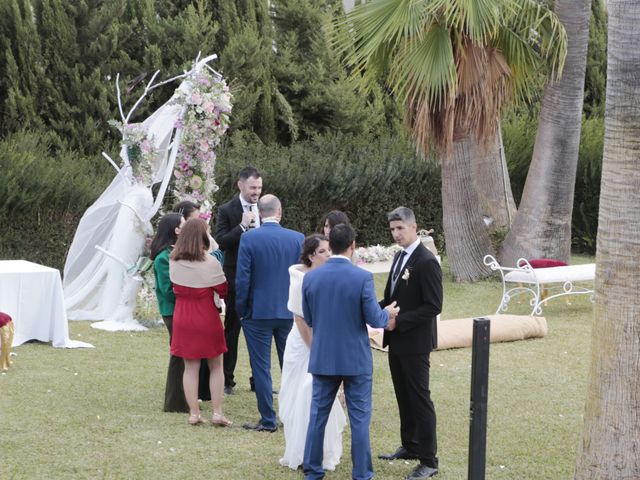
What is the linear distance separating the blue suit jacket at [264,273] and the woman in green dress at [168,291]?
72 cm

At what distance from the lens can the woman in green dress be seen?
8.19 m

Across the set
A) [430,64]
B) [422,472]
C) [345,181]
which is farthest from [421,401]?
[345,181]

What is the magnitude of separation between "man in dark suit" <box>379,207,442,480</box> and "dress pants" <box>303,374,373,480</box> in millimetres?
414

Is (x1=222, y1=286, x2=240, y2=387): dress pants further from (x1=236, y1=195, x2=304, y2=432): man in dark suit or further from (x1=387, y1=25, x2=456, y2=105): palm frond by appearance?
(x1=387, y1=25, x2=456, y2=105): palm frond

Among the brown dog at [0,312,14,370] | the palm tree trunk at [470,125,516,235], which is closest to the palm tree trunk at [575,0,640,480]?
the brown dog at [0,312,14,370]

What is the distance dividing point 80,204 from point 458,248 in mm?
5950

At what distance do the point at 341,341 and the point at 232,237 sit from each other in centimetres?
285

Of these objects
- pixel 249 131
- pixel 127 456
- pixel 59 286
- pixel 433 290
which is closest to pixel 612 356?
pixel 433 290

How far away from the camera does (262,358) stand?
777 centimetres

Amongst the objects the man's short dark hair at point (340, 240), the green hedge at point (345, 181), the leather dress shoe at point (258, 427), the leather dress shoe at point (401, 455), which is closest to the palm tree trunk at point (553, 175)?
the green hedge at point (345, 181)

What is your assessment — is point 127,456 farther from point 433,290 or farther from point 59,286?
point 59,286

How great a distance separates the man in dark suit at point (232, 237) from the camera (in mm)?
8891

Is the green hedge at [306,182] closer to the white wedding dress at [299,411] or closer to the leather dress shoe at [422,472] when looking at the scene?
the white wedding dress at [299,411]

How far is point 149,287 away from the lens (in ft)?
40.0
